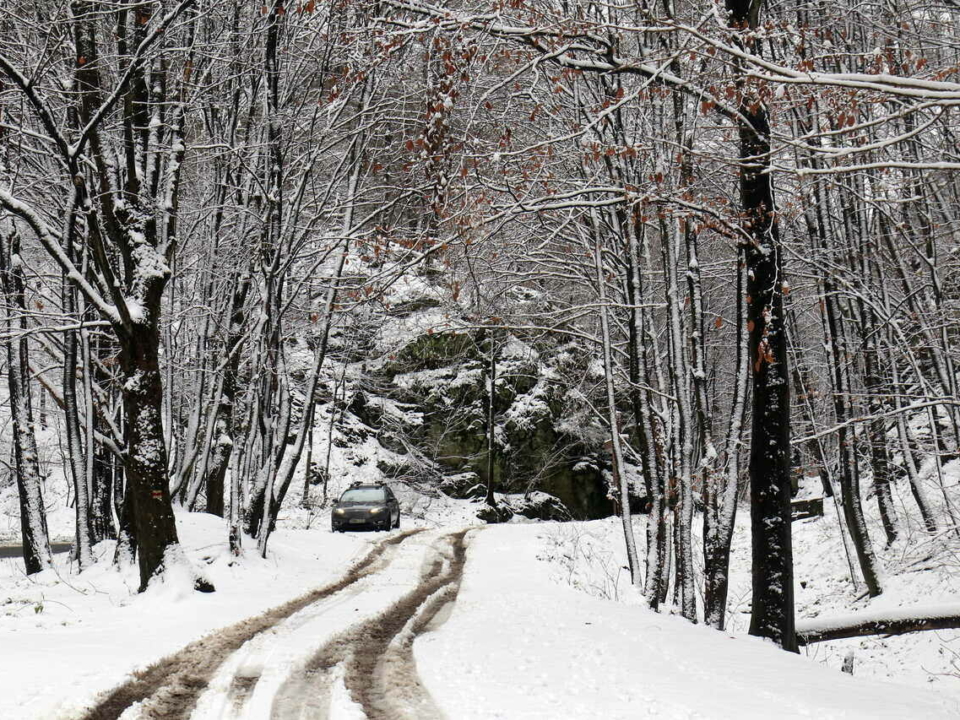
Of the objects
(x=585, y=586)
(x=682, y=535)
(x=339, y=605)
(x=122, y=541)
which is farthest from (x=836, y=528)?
(x=122, y=541)

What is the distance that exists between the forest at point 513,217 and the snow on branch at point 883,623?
66 millimetres

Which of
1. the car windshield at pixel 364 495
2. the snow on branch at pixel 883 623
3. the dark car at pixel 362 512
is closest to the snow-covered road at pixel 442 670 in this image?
the snow on branch at pixel 883 623

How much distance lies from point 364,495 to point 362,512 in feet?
3.36

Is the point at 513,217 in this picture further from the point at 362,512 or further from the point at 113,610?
the point at 362,512

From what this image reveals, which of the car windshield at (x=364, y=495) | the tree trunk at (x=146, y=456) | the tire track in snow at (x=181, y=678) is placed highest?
the tree trunk at (x=146, y=456)

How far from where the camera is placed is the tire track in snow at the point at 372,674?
541 cm

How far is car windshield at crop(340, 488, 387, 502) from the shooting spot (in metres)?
24.0

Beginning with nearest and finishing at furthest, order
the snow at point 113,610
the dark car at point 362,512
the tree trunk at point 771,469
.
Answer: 1. the snow at point 113,610
2. the tree trunk at point 771,469
3. the dark car at point 362,512

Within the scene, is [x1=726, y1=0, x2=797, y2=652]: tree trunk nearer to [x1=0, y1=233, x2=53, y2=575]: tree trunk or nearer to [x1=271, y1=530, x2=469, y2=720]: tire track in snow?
[x1=271, y1=530, x2=469, y2=720]: tire track in snow

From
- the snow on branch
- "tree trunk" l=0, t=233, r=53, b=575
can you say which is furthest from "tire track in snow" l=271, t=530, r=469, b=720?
"tree trunk" l=0, t=233, r=53, b=575

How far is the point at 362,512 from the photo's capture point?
2331cm

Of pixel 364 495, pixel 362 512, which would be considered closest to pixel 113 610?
pixel 362 512

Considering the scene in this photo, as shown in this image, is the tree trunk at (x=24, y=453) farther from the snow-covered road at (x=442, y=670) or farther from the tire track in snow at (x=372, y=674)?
the tire track in snow at (x=372, y=674)

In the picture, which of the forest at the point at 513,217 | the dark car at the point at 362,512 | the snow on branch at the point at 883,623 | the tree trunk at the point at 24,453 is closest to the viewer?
the forest at the point at 513,217
